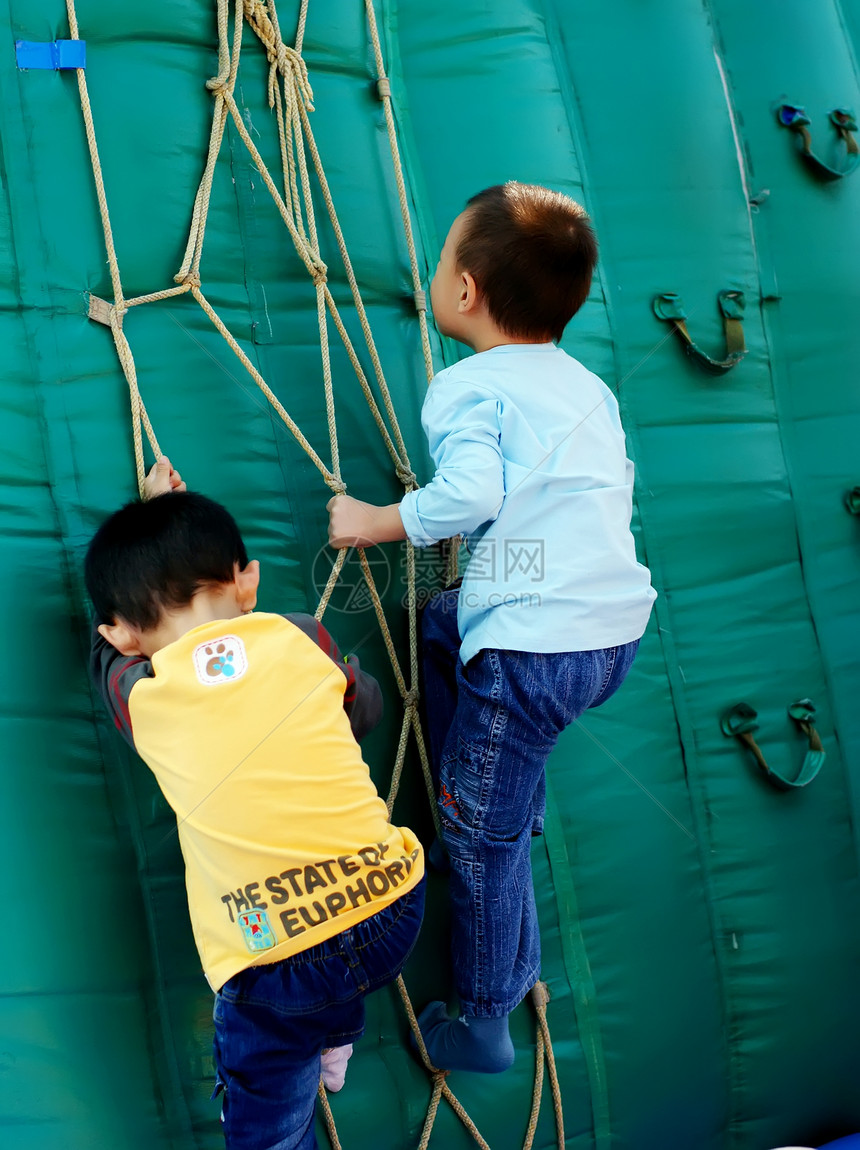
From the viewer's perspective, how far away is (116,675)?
3.54ft

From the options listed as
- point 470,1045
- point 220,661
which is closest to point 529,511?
point 220,661

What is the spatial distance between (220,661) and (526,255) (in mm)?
555

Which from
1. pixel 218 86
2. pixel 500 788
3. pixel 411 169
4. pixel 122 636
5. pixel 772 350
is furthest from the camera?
pixel 772 350

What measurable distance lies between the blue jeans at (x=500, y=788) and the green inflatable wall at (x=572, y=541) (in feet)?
0.36

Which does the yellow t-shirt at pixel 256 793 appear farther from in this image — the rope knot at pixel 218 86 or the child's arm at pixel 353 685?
the rope knot at pixel 218 86

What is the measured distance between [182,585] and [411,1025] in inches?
25.0

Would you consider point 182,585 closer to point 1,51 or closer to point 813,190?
point 1,51

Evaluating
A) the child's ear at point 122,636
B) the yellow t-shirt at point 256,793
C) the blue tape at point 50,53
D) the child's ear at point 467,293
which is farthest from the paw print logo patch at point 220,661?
the blue tape at point 50,53

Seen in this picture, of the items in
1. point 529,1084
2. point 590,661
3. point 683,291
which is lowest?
point 529,1084

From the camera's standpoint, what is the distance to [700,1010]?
1.53m

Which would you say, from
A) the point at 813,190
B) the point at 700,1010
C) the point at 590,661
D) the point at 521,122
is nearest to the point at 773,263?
the point at 813,190

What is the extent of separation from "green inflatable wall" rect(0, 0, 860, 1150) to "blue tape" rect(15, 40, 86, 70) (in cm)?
1

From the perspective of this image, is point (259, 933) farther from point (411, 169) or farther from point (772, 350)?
point (772, 350)

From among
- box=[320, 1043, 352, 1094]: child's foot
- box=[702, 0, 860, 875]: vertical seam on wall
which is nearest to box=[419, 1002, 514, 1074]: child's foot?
box=[320, 1043, 352, 1094]: child's foot
